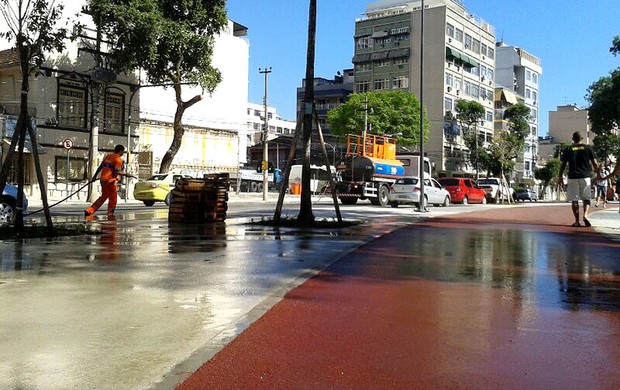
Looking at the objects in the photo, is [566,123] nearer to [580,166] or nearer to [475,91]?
[475,91]

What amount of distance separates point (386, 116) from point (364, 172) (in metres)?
37.2

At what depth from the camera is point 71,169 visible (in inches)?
1465

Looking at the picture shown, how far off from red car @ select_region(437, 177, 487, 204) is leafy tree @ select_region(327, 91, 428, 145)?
2786 centimetres

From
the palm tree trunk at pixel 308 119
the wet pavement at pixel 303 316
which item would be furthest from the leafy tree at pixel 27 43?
the palm tree trunk at pixel 308 119

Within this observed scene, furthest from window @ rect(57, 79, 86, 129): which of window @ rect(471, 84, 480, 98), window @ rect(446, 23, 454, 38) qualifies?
window @ rect(471, 84, 480, 98)

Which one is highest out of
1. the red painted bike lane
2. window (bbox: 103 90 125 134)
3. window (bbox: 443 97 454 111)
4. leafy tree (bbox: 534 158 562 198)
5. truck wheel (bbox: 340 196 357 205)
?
window (bbox: 443 97 454 111)

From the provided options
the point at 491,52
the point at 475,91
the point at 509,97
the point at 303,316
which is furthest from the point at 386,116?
the point at 303,316

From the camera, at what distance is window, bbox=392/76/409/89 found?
245 feet

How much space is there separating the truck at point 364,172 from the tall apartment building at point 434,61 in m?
44.4

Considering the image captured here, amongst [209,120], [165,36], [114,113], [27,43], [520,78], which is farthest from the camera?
[520,78]

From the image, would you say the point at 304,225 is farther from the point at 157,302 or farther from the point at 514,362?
the point at 514,362

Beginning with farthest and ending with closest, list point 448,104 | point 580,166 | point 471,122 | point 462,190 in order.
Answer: point 471,122, point 448,104, point 462,190, point 580,166

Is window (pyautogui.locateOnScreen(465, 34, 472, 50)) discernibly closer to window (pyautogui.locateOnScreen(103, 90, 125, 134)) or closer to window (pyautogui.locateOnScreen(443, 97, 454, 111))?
window (pyautogui.locateOnScreen(443, 97, 454, 111))

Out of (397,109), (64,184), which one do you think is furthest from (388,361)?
(397,109)
